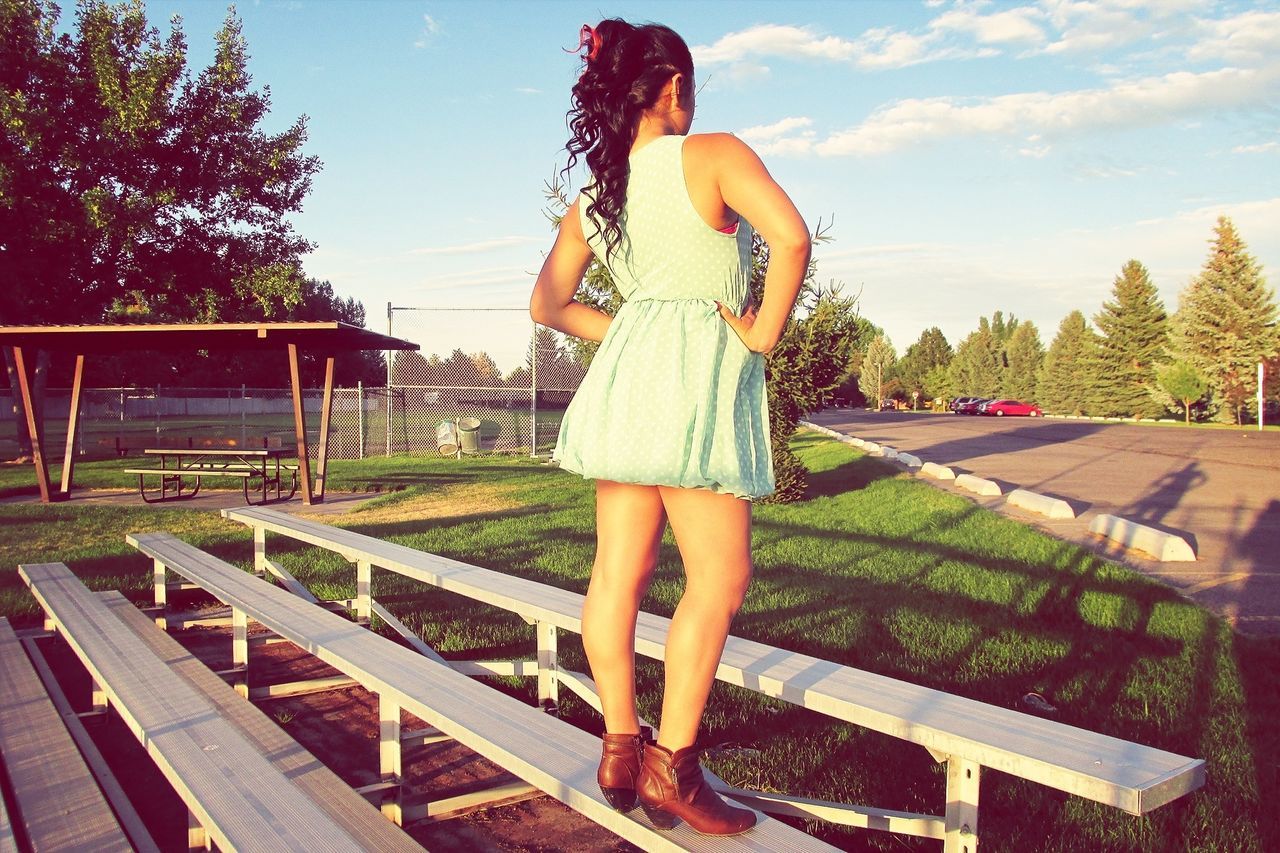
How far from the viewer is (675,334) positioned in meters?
2.02

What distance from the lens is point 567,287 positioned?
231 centimetres

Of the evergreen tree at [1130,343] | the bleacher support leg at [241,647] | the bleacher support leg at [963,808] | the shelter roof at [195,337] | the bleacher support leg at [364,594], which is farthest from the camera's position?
the evergreen tree at [1130,343]

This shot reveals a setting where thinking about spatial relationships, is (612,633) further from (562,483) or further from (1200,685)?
(562,483)

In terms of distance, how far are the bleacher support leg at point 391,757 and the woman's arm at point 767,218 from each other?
1.81m

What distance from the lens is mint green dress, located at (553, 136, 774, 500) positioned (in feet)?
6.38

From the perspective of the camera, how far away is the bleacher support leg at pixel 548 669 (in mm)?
4043

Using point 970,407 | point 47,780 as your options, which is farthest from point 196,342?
point 970,407

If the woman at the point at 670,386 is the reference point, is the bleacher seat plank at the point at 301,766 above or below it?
below

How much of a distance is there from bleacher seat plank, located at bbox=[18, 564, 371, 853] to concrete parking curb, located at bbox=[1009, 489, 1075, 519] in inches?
359

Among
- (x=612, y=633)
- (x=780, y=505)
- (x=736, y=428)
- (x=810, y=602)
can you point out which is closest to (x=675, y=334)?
(x=736, y=428)

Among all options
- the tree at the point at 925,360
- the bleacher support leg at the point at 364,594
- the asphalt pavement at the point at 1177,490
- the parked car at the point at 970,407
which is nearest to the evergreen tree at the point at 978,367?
the tree at the point at 925,360

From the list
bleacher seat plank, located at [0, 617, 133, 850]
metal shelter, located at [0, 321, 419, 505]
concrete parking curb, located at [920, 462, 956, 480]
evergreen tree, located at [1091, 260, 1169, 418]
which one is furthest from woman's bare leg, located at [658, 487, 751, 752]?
evergreen tree, located at [1091, 260, 1169, 418]

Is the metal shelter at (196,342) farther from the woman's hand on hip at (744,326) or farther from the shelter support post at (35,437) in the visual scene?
the woman's hand on hip at (744,326)

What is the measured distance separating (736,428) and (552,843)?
5.61 feet
